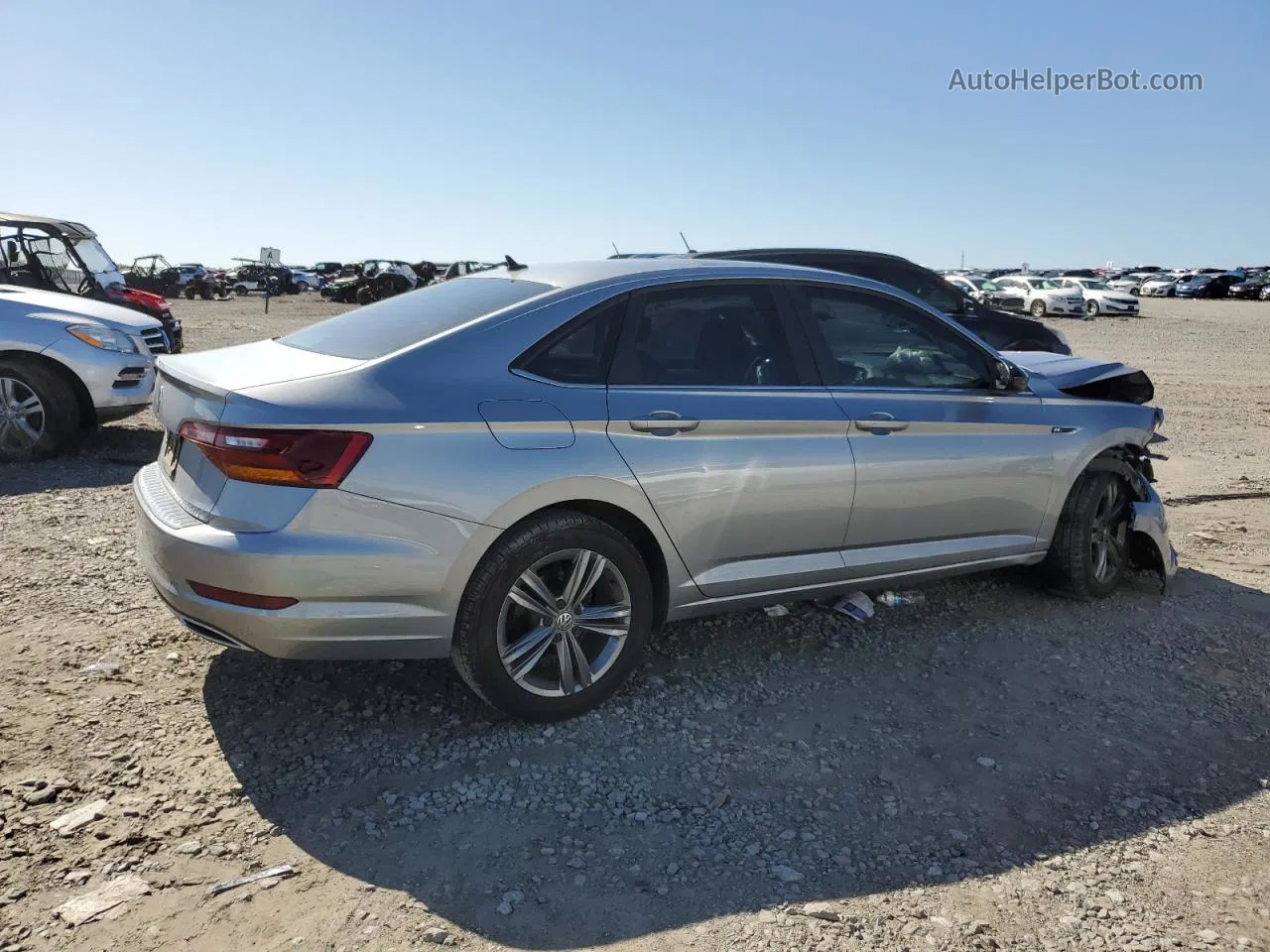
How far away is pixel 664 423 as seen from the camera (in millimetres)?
3744

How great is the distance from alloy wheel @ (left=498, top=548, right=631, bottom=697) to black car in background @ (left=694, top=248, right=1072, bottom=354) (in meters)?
5.11

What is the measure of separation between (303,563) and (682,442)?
4.54ft

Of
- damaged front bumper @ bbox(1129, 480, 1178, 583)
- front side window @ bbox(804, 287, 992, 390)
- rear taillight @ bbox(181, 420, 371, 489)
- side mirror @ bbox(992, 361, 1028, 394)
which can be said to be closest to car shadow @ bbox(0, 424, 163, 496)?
rear taillight @ bbox(181, 420, 371, 489)

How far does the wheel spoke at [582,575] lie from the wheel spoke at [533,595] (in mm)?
68

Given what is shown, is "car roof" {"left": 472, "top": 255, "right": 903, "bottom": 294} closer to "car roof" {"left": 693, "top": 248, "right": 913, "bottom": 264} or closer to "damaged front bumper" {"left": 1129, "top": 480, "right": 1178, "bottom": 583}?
"damaged front bumper" {"left": 1129, "top": 480, "right": 1178, "bottom": 583}

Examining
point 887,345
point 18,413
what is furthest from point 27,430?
point 887,345

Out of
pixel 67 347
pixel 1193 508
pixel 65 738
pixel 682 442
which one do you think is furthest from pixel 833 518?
pixel 67 347

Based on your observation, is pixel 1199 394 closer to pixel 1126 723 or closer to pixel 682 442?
pixel 1126 723

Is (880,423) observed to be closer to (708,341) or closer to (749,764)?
(708,341)

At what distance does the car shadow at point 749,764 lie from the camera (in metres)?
2.88

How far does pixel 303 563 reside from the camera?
316cm

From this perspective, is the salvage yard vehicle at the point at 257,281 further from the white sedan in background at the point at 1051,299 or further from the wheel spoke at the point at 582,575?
the wheel spoke at the point at 582,575

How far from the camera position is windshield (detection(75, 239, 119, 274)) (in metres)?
11.7

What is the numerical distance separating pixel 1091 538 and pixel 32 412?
7360 mm
